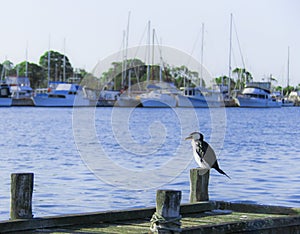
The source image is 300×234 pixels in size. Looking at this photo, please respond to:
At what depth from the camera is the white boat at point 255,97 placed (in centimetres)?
13249

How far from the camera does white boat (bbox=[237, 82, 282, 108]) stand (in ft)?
435

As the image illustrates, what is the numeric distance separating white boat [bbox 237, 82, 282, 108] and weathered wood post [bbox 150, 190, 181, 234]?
12294 centimetres

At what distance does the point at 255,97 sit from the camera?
136 metres

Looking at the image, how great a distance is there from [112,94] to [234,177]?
3675 inches

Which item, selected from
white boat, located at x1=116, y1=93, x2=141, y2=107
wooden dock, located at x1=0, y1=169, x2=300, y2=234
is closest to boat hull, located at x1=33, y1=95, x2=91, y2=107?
white boat, located at x1=116, y1=93, x2=141, y2=107

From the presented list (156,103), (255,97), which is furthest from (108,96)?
(255,97)

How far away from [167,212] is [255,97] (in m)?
128

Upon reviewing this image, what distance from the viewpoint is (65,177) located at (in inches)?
935

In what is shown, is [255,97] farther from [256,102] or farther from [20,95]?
[20,95]

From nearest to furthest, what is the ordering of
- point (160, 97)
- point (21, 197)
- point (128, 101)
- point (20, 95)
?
point (21, 197)
point (160, 97)
point (128, 101)
point (20, 95)

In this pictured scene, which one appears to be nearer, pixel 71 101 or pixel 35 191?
pixel 35 191

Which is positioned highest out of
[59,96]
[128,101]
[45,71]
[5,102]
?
[45,71]

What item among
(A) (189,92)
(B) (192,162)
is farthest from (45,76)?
(B) (192,162)

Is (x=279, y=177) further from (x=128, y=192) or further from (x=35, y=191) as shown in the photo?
(x=35, y=191)
